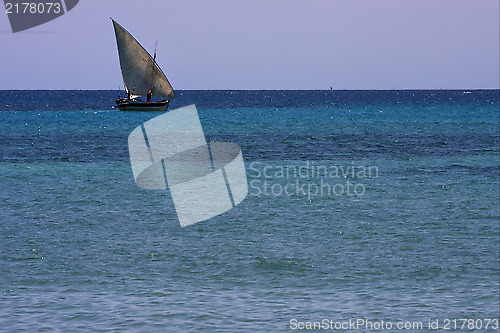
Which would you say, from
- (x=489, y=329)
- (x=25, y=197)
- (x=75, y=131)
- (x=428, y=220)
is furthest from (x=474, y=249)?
(x=75, y=131)

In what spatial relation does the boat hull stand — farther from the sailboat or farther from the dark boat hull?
the sailboat

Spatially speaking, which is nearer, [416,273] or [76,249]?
[416,273]

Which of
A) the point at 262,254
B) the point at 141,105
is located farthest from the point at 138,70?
the point at 262,254

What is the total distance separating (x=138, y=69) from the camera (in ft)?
321

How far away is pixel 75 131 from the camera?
275 ft

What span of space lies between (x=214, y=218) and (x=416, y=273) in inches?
405

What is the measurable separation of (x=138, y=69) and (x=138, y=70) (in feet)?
0.56

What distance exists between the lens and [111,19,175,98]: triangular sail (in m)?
95.5

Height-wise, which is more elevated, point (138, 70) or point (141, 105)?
point (138, 70)

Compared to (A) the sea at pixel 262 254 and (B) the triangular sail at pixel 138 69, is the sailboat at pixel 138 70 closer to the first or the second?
(B) the triangular sail at pixel 138 69

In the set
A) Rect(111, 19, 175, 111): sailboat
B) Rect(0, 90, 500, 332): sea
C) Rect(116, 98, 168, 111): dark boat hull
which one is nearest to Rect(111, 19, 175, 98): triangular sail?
Rect(111, 19, 175, 111): sailboat

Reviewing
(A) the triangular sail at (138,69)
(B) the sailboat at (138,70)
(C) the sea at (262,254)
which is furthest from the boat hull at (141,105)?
(C) the sea at (262,254)

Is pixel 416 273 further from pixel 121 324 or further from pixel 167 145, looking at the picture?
pixel 167 145

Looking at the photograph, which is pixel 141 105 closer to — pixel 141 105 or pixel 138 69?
pixel 141 105
